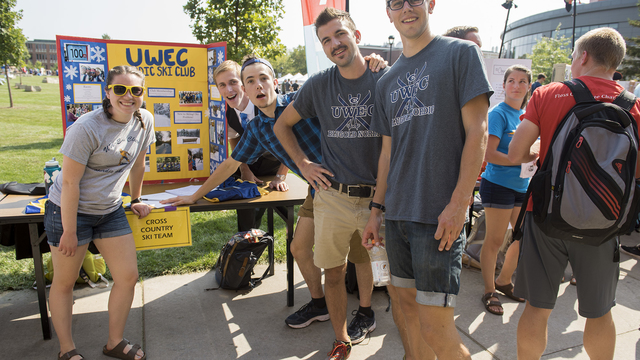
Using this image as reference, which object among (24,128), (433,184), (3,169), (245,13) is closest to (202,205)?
(433,184)

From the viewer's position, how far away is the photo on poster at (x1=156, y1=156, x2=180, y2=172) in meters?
3.76

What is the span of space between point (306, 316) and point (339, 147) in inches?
57.6

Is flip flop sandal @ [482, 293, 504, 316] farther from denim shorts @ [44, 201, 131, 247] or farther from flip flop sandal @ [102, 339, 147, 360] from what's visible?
denim shorts @ [44, 201, 131, 247]

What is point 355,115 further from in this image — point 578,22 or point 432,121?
point 578,22

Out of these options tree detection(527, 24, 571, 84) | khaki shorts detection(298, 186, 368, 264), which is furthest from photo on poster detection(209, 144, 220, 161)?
tree detection(527, 24, 571, 84)

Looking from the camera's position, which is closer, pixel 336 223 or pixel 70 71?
pixel 336 223

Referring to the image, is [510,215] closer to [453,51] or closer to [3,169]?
[453,51]

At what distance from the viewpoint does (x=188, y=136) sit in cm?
382

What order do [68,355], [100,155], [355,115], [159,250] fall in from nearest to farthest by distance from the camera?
[355,115] → [100,155] → [68,355] → [159,250]

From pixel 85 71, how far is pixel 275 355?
2.77 m

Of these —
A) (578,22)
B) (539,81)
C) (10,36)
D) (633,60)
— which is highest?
(578,22)

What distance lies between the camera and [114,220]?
2512 millimetres

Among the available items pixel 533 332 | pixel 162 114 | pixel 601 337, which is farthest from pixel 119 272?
pixel 601 337

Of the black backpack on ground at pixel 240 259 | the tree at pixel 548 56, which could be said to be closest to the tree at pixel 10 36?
the black backpack on ground at pixel 240 259
